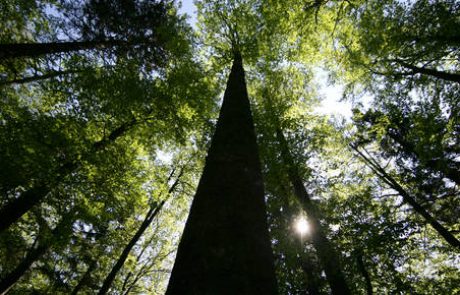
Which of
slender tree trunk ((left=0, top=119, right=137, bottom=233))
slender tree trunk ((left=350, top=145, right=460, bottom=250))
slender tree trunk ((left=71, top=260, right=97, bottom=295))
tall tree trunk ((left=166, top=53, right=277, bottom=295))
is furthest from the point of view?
slender tree trunk ((left=71, top=260, right=97, bottom=295))

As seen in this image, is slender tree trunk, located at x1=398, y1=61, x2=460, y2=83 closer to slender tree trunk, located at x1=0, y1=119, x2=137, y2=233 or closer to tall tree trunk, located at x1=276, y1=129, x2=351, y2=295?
tall tree trunk, located at x1=276, y1=129, x2=351, y2=295

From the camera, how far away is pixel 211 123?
35.2 ft

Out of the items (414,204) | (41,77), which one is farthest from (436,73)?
(41,77)

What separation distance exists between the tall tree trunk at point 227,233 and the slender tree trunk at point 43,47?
8.40 m

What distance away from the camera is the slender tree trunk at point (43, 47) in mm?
7785

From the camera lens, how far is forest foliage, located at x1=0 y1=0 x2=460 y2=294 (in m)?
7.42

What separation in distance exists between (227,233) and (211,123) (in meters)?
8.92

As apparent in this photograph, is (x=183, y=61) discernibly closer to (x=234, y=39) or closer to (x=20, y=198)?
(x=234, y=39)

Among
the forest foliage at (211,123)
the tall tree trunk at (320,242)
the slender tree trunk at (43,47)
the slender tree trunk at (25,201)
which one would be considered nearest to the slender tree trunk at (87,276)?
the forest foliage at (211,123)

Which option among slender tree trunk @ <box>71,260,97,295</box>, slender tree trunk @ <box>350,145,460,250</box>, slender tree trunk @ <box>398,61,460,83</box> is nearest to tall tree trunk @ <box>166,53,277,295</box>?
slender tree trunk @ <box>398,61,460,83</box>

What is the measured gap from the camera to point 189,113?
→ 9305mm

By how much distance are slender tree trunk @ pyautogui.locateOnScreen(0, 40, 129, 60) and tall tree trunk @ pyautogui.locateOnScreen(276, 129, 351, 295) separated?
312 inches

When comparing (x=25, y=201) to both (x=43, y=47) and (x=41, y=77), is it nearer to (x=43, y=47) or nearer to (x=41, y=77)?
(x=41, y=77)

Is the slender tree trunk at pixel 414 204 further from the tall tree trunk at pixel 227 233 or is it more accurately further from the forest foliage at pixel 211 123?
the tall tree trunk at pixel 227 233
